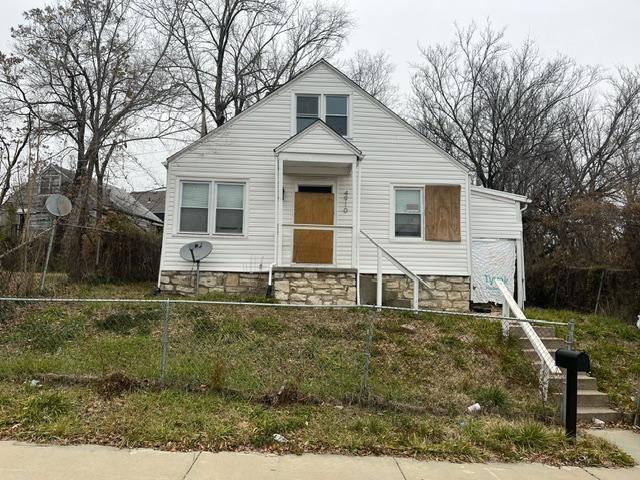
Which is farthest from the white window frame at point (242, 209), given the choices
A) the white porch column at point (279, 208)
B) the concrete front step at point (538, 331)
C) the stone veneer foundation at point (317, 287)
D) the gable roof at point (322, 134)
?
the concrete front step at point (538, 331)

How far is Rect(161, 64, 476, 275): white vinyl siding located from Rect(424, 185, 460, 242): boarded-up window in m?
0.17

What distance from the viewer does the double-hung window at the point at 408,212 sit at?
41.5ft

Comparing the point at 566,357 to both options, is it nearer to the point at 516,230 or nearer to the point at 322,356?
the point at 322,356

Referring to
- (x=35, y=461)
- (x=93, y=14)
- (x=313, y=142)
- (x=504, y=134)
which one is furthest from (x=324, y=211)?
(x=504, y=134)

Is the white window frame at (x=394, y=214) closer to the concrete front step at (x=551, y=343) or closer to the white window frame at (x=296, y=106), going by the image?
the white window frame at (x=296, y=106)

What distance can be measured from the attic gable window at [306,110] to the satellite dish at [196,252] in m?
3.86

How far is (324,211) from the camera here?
12531mm

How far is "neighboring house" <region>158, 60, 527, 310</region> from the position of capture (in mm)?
12188

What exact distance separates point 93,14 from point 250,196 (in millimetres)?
8734

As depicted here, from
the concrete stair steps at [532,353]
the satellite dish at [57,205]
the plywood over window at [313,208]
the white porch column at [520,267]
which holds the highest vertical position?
the plywood over window at [313,208]

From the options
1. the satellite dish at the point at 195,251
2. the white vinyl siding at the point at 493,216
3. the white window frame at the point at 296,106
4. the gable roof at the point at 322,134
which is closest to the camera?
the gable roof at the point at 322,134

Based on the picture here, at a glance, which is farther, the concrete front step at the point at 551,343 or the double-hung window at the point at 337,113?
the double-hung window at the point at 337,113

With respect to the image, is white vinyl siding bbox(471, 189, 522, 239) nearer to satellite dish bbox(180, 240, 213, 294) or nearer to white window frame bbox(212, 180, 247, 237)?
white window frame bbox(212, 180, 247, 237)

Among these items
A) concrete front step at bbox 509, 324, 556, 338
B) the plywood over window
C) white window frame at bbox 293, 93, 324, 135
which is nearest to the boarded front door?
the plywood over window
